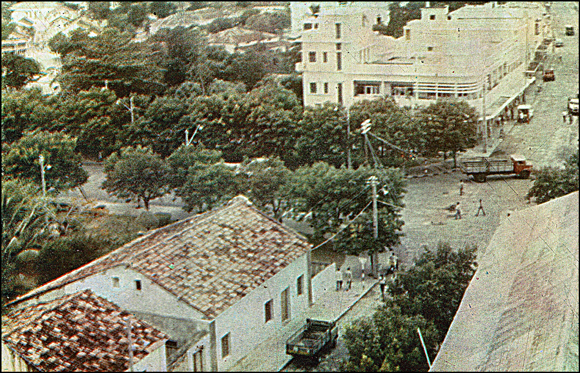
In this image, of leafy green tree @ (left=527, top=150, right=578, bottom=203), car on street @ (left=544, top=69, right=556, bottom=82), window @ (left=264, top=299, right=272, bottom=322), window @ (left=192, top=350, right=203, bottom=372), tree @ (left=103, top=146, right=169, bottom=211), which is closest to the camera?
window @ (left=192, top=350, right=203, bottom=372)

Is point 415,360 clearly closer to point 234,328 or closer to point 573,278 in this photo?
point 234,328

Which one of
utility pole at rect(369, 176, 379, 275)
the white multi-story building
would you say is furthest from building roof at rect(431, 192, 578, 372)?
the white multi-story building

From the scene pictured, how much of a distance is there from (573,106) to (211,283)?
23.8 feet

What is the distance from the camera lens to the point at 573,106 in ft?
36.1

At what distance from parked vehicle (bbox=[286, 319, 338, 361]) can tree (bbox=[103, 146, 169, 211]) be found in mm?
4594

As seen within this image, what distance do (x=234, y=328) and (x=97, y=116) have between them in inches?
261

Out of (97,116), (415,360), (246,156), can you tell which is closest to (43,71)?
(97,116)

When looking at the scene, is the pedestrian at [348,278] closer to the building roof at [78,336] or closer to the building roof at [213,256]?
the building roof at [213,256]

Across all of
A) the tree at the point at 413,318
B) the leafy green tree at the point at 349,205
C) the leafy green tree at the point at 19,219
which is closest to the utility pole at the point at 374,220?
the leafy green tree at the point at 349,205

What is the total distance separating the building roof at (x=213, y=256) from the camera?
581cm

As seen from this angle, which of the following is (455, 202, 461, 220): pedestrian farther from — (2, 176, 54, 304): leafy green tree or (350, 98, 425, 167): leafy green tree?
(2, 176, 54, 304): leafy green tree

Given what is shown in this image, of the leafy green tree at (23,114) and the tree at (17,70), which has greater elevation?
the tree at (17,70)

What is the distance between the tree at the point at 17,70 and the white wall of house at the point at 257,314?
6392mm

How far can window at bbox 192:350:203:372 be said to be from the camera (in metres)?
5.41
